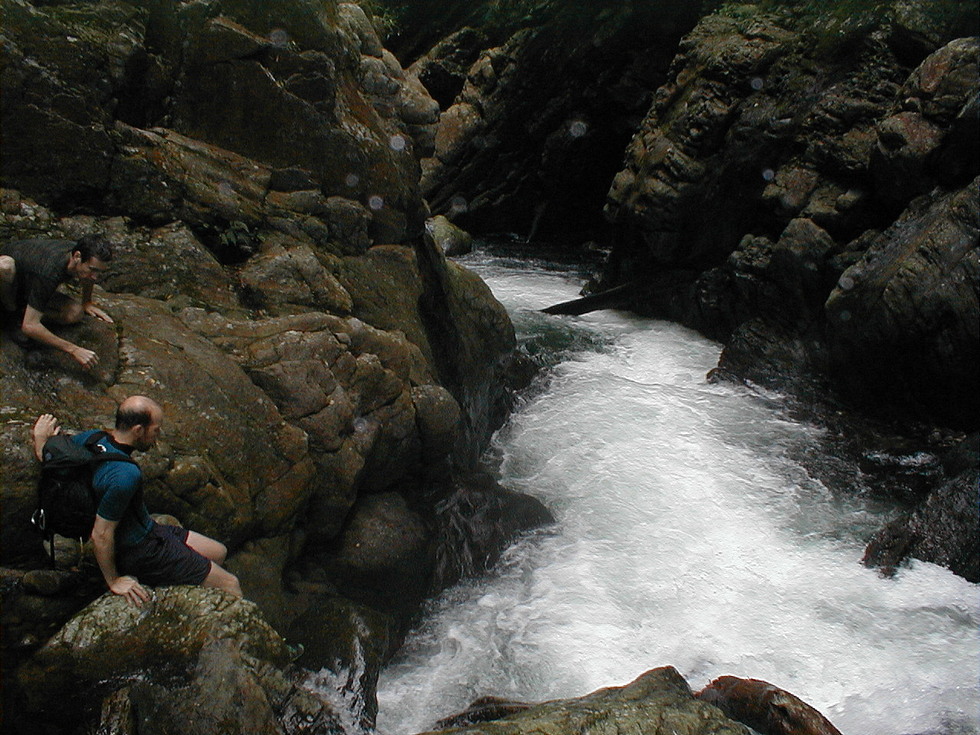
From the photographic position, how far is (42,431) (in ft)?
14.1

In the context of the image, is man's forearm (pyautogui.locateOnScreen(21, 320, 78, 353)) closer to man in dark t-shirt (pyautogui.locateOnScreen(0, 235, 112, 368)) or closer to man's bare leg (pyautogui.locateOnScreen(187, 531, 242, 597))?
man in dark t-shirt (pyautogui.locateOnScreen(0, 235, 112, 368))

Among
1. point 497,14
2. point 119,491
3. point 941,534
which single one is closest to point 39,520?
point 119,491

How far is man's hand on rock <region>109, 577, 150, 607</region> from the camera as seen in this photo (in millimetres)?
4164

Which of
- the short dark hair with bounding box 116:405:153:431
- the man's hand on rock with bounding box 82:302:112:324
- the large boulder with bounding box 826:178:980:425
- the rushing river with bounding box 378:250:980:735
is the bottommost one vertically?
the rushing river with bounding box 378:250:980:735

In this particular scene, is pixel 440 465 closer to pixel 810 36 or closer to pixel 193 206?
pixel 193 206

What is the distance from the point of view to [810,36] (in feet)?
47.5

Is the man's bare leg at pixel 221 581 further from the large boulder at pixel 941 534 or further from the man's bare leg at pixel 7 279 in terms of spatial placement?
the large boulder at pixel 941 534

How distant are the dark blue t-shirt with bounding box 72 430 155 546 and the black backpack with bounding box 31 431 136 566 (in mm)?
48

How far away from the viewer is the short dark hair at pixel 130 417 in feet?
13.5

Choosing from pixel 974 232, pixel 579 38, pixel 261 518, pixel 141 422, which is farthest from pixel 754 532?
pixel 579 38

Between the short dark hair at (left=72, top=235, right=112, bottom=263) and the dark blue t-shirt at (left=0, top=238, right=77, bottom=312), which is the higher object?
the short dark hair at (left=72, top=235, right=112, bottom=263)

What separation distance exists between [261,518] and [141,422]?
71.1 inches

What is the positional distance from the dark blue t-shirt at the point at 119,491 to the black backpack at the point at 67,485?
5 centimetres

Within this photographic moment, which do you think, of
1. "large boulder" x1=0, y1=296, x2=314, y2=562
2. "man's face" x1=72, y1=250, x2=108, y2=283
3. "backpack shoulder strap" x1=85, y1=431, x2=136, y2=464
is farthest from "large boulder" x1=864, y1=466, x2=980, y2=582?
"man's face" x1=72, y1=250, x2=108, y2=283
